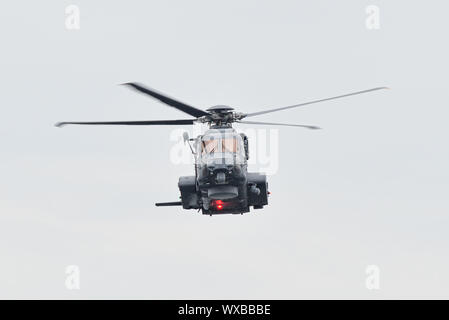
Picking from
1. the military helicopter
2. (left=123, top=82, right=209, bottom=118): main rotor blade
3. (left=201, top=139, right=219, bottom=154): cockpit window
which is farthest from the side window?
(left=123, top=82, right=209, bottom=118): main rotor blade

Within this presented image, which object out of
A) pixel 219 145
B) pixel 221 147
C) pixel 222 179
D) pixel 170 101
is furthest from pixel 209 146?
pixel 170 101

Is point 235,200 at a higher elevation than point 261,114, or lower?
lower

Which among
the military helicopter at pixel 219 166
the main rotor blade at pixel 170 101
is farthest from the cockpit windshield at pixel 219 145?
the main rotor blade at pixel 170 101

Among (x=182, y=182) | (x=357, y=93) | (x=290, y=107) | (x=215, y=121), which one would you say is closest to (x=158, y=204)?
(x=182, y=182)

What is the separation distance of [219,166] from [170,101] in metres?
3.81

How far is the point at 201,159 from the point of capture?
159ft

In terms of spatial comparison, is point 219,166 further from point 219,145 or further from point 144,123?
point 144,123

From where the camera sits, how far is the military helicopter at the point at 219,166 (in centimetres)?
4734

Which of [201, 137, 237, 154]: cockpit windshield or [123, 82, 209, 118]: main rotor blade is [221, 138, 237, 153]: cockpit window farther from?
[123, 82, 209, 118]: main rotor blade

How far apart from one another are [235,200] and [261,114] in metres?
4.90

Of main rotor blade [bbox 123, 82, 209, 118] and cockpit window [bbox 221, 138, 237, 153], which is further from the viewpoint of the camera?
cockpit window [bbox 221, 138, 237, 153]

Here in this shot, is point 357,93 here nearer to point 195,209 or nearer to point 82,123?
point 195,209

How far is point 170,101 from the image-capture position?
4725 centimetres

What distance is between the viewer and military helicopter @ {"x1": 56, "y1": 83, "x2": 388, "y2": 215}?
47.3 m
